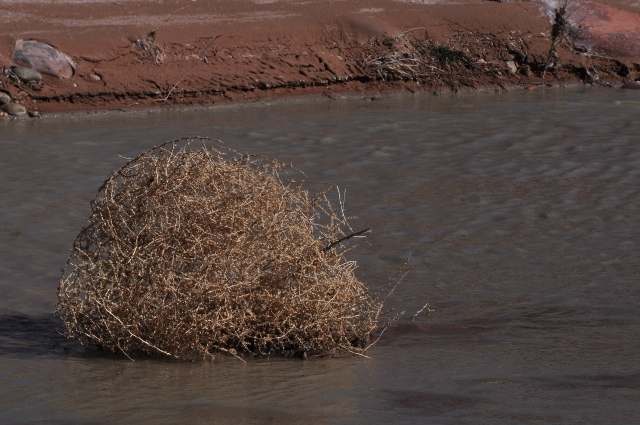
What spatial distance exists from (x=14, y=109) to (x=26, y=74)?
416 millimetres

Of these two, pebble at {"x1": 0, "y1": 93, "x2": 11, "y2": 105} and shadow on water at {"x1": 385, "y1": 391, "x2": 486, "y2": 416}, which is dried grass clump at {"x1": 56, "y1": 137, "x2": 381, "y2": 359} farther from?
pebble at {"x1": 0, "y1": 93, "x2": 11, "y2": 105}

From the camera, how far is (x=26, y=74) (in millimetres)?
11688

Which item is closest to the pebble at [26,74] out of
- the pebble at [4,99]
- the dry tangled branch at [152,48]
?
the pebble at [4,99]

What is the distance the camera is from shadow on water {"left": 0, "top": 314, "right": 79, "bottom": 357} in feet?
17.7

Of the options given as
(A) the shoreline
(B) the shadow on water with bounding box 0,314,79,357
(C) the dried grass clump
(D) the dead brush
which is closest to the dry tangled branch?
(A) the shoreline

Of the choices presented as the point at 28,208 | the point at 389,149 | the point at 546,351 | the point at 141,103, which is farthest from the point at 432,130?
the point at 546,351

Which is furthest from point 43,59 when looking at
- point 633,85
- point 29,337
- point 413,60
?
point 633,85

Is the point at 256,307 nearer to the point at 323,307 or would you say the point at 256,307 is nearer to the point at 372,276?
the point at 323,307

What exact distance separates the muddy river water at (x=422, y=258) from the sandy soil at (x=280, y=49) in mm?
422

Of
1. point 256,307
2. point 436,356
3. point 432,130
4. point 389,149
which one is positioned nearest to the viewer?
point 256,307

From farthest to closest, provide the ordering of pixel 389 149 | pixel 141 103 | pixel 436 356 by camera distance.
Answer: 1. pixel 141 103
2. pixel 389 149
3. pixel 436 356

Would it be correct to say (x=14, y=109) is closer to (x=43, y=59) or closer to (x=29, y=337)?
(x=43, y=59)

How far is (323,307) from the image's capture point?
16.2 feet

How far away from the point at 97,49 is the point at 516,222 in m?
6.04
